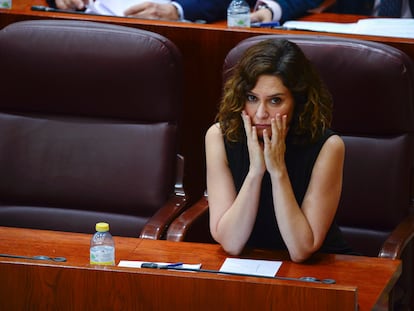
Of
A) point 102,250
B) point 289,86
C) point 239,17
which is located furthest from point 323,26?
point 102,250

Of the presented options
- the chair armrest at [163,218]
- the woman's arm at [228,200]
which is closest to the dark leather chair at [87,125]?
the chair armrest at [163,218]

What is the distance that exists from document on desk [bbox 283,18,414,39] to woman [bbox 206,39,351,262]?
0.96 metres

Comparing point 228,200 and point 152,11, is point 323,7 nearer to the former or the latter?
point 152,11

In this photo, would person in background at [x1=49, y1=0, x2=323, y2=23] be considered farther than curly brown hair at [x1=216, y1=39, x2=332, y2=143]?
Yes

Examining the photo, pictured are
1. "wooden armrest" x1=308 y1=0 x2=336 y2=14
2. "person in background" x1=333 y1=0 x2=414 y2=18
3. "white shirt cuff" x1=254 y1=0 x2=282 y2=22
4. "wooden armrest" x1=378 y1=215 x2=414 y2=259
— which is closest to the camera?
"wooden armrest" x1=378 y1=215 x2=414 y2=259

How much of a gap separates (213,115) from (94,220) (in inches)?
21.1

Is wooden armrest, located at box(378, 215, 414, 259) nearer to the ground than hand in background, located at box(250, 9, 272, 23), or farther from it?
nearer to the ground

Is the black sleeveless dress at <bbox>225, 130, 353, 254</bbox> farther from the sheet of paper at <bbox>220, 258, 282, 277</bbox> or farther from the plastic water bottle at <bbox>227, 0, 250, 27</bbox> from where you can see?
the plastic water bottle at <bbox>227, 0, 250, 27</bbox>

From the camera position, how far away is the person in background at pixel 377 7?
4.49 meters

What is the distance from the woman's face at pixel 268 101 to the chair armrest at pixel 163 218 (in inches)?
19.9

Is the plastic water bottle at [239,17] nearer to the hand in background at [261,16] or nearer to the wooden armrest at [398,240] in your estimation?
the hand in background at [261,16]

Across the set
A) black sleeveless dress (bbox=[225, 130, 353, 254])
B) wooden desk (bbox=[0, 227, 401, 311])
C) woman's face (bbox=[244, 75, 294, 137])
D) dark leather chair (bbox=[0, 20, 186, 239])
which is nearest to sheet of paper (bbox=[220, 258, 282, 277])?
wooden desk (bbox=[0, 227, 401, 311])

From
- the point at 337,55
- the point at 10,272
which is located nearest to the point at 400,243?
the point at 337,55

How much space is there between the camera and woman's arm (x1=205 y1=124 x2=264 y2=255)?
265cm
